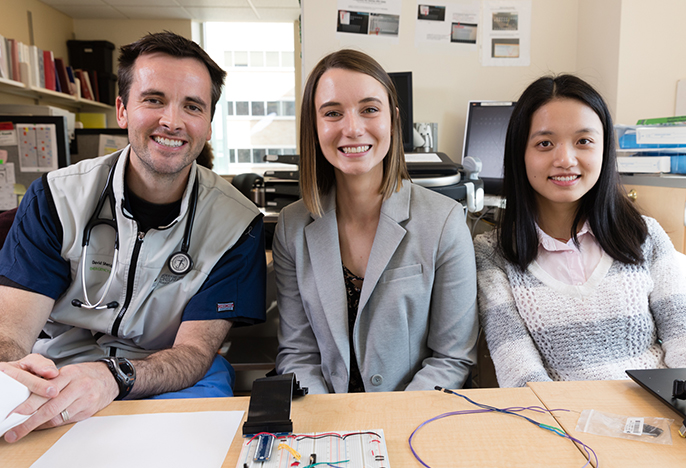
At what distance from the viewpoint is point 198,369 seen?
114 centimetres

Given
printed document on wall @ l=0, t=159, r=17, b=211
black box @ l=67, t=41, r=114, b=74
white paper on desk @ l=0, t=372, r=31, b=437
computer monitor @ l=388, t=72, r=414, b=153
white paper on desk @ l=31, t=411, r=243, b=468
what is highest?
black box @ l=67, t=41, r=114, b=74

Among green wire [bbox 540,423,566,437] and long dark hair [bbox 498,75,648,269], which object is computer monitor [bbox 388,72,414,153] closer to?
long dark hair [bbox 498,75,648,269]

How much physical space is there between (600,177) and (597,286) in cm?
29

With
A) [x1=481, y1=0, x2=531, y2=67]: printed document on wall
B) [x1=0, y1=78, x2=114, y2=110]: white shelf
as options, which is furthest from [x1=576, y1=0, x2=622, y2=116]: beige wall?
[x1=0, y1=78, x2=114, y2=110]: white shelf

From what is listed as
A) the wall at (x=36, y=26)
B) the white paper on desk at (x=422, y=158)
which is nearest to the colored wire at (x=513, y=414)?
the white paper on desk at (x=422, y=158)

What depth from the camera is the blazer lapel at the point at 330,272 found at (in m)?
1.16

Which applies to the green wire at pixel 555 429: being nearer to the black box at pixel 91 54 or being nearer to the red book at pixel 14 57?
the red book at pixel 14 57

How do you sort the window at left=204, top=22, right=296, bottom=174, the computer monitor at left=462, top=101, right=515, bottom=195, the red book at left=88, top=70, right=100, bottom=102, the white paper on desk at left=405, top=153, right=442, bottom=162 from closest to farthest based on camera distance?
the white paper on desk at left=405, top=153, right=442, bottom=162
the computer monitor at left=462, top=101, right=515, bottom=195
the red book at left=88, top=70, right=100, bottom=102
the window at left=204, top=22, right=296, bottom=174

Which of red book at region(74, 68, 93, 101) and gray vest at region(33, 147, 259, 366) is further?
red book at region(74, 68, 93, 101)

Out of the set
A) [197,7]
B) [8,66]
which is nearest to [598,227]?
[8,66]

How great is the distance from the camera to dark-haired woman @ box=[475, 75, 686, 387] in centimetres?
113

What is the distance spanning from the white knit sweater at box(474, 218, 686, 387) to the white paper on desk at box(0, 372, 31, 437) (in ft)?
3.08

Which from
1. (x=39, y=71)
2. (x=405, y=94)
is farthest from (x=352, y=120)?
(x=39, y=71)

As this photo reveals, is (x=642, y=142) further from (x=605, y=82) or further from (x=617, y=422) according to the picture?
(x=617, y=422)
